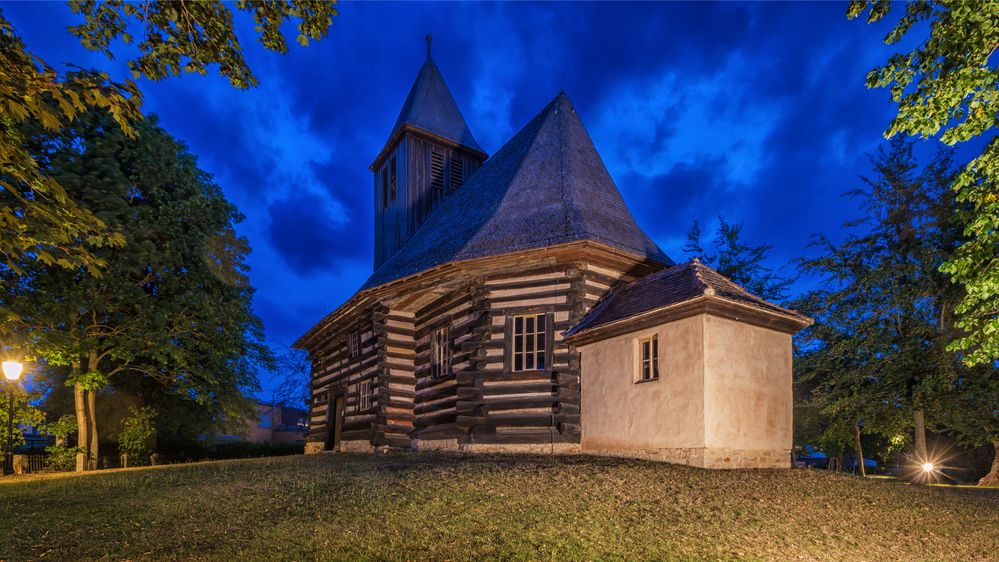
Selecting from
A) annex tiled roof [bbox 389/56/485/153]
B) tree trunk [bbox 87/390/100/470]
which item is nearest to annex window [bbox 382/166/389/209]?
annex tiled roof [bbox 389/56/485/153]

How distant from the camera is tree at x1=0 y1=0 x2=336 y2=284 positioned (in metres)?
5.43

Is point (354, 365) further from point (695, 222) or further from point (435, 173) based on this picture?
point (695, 222)

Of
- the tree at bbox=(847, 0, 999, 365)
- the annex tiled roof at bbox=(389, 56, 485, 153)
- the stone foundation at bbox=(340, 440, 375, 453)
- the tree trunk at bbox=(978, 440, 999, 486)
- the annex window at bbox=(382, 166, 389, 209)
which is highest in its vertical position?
the annex tiled roof at bbox=(389, 56, 485, 153)

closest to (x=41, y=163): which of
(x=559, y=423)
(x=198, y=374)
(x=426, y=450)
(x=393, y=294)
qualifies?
(x=198, y=374)

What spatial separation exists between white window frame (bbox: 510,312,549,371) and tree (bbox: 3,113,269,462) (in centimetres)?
1136

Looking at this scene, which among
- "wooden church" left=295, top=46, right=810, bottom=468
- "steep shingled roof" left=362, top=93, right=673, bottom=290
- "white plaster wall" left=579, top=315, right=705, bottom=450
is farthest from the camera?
"steep shingled roof" left=362, top=93, right=673, bottom=290

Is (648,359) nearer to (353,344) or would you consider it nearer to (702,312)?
(702,312)

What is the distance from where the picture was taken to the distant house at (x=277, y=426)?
51.3 m

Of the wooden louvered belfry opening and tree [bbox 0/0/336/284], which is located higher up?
the wooden louvered belfry opening

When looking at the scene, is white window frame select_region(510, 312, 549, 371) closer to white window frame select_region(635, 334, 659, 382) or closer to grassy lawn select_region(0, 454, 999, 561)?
white window frame select_region(635, 334, 659, 382)

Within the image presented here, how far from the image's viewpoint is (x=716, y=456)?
11562 millimetres

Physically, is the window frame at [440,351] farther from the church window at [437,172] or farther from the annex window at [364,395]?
the church window at [437,172]

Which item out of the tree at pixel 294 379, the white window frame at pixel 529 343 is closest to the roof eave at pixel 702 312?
the white window frame at pixel 529 343

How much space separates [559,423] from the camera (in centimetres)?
1459
